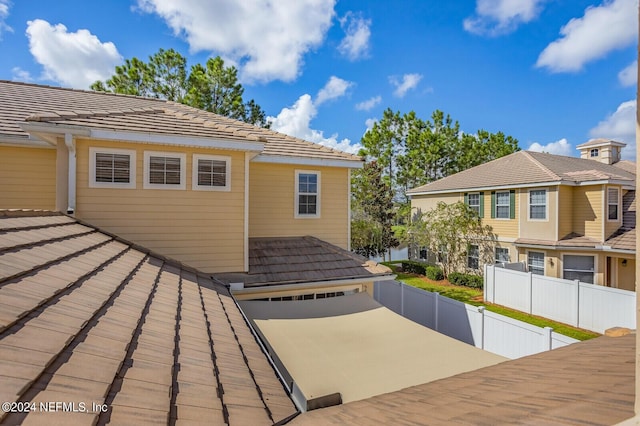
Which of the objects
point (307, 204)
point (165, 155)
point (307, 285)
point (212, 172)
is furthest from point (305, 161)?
point (165, 155)

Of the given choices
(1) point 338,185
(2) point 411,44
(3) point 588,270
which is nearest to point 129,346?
(1) point 338,185

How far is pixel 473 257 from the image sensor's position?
25406 millimetres

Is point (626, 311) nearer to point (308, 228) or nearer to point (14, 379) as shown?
point (308, 228)

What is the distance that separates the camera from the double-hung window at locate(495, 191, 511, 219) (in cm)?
2312

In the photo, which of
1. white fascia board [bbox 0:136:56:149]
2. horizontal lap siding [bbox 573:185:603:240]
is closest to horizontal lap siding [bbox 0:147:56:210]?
white fascia board [bbox 0:136:56:149]

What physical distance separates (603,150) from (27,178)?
44.6 meters

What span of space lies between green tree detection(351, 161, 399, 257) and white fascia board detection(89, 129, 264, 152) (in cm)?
2268

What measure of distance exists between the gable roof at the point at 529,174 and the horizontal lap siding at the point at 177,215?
70.0 feet

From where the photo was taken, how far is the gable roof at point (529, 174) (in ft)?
66.8

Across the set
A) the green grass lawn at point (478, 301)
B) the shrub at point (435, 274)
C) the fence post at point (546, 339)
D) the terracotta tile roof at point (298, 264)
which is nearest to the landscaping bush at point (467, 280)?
the green grass lawn at point (478, 301)

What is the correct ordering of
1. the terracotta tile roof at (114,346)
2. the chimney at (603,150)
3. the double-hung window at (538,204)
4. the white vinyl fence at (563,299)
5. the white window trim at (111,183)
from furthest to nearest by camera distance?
the chimney at (603,150), the double-hung window at (538,204), the white vinyl fence at (563,299), the white window trim at (111,183), the terracotta tile roof at (114,346)

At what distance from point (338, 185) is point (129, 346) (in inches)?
469

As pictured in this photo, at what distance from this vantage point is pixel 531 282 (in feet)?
53.6

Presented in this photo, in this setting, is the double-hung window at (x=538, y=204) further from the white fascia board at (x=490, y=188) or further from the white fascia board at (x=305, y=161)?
the white fascia board at (x=305, y=161)
